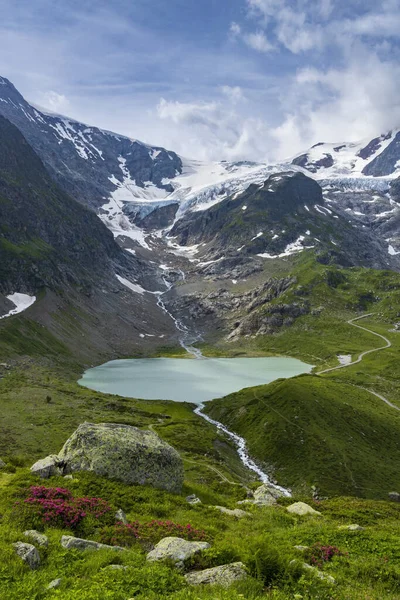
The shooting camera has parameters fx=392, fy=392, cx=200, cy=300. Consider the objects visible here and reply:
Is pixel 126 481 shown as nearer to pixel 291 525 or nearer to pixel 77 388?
pixel 291 525

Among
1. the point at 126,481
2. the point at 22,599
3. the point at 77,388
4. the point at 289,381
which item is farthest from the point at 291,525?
the point at 77,388

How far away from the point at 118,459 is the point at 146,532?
8921mm

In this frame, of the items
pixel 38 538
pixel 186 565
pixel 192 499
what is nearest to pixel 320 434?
pixel 192 499

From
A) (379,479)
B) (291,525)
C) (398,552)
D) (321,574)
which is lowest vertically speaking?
(379,479)

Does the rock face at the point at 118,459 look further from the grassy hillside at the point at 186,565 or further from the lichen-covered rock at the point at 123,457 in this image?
the grassy hillside at the point at 186,565

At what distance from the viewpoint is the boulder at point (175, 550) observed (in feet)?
49.5

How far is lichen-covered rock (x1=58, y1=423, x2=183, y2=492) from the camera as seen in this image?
2653 centimetres

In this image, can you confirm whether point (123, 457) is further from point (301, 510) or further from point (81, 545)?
point (301, 510)

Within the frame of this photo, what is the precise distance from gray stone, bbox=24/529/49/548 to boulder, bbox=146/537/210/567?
162 inches

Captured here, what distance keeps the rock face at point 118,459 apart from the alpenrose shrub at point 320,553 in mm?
13106

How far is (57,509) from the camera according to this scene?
18.9 meters

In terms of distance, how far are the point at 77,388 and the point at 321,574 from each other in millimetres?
112932

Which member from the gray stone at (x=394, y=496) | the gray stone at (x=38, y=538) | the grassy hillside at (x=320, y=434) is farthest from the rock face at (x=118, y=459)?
the gray stone at (x=394, y=496)

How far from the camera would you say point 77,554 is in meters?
14.8
